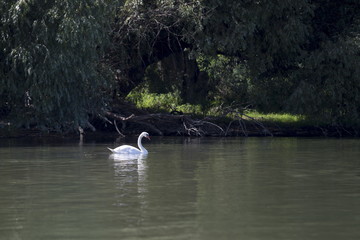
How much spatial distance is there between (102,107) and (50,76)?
407 cm

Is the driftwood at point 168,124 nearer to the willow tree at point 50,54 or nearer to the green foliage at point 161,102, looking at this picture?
the green foliage at point 161,102

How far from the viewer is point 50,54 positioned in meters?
26.4

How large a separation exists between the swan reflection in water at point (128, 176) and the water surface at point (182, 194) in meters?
0.02

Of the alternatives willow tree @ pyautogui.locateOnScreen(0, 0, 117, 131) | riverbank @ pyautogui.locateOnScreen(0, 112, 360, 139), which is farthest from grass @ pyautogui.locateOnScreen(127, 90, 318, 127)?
willow tree @ pyautogui.locateOnScreen(0, 0, 117, 131)

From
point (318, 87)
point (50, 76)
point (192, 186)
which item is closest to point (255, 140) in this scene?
point (318, 87)

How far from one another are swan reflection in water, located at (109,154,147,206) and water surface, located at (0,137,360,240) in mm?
22

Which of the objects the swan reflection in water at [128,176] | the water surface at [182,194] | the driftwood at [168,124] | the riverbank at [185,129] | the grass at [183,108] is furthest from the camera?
the grass at [183,108]

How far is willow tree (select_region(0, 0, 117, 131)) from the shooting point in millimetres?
26047

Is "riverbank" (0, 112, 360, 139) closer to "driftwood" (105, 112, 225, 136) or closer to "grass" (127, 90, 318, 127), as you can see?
"driftwood" (105, 112, 225, 136)

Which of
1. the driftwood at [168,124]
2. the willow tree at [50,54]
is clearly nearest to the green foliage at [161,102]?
the driftwood at [168,124]

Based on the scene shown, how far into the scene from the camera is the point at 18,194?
14914mm

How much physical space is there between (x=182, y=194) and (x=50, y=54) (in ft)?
42.2

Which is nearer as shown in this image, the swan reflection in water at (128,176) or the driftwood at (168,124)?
the swan reflection in water at (128,176)

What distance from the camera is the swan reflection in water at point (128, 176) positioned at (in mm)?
14703
